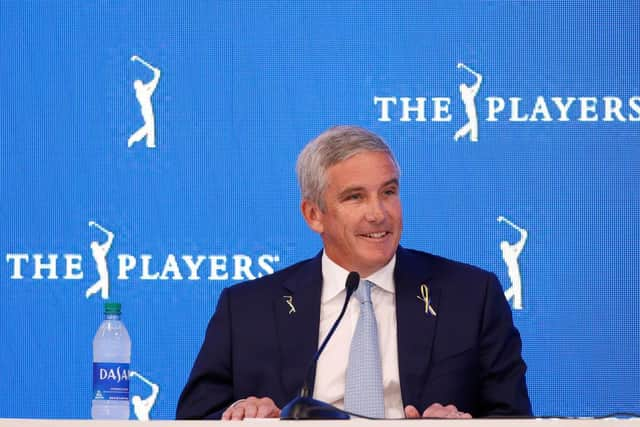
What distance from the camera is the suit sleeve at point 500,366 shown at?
3.37 m

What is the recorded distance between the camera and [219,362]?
3.49m

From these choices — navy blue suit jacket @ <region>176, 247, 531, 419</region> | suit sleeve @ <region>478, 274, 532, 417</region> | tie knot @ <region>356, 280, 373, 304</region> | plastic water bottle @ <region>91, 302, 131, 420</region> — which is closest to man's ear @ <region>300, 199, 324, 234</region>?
navy blue suit jacket @ <region>176, 247, 531, 419</region>

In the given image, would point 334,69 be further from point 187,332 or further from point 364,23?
point 187,332

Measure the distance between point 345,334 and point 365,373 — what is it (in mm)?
186

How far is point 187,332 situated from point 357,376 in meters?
1.14

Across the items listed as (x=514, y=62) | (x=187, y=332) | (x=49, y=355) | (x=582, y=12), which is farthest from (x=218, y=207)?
(x=582, y=12)

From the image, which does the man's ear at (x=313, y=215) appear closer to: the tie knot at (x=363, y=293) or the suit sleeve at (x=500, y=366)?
the tie knot at (x=363, y=293)

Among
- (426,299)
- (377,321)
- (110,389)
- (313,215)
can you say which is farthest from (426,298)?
(110,389)

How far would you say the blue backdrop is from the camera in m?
4.26

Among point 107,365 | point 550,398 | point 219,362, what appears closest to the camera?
point 107,365

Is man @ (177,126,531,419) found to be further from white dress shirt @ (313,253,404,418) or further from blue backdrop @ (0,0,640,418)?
blue backdrop @ (0,0,640,418)

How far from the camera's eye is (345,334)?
3.44 meters

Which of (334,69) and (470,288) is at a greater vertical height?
(334,69)

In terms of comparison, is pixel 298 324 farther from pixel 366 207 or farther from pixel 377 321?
pixel 366 207
